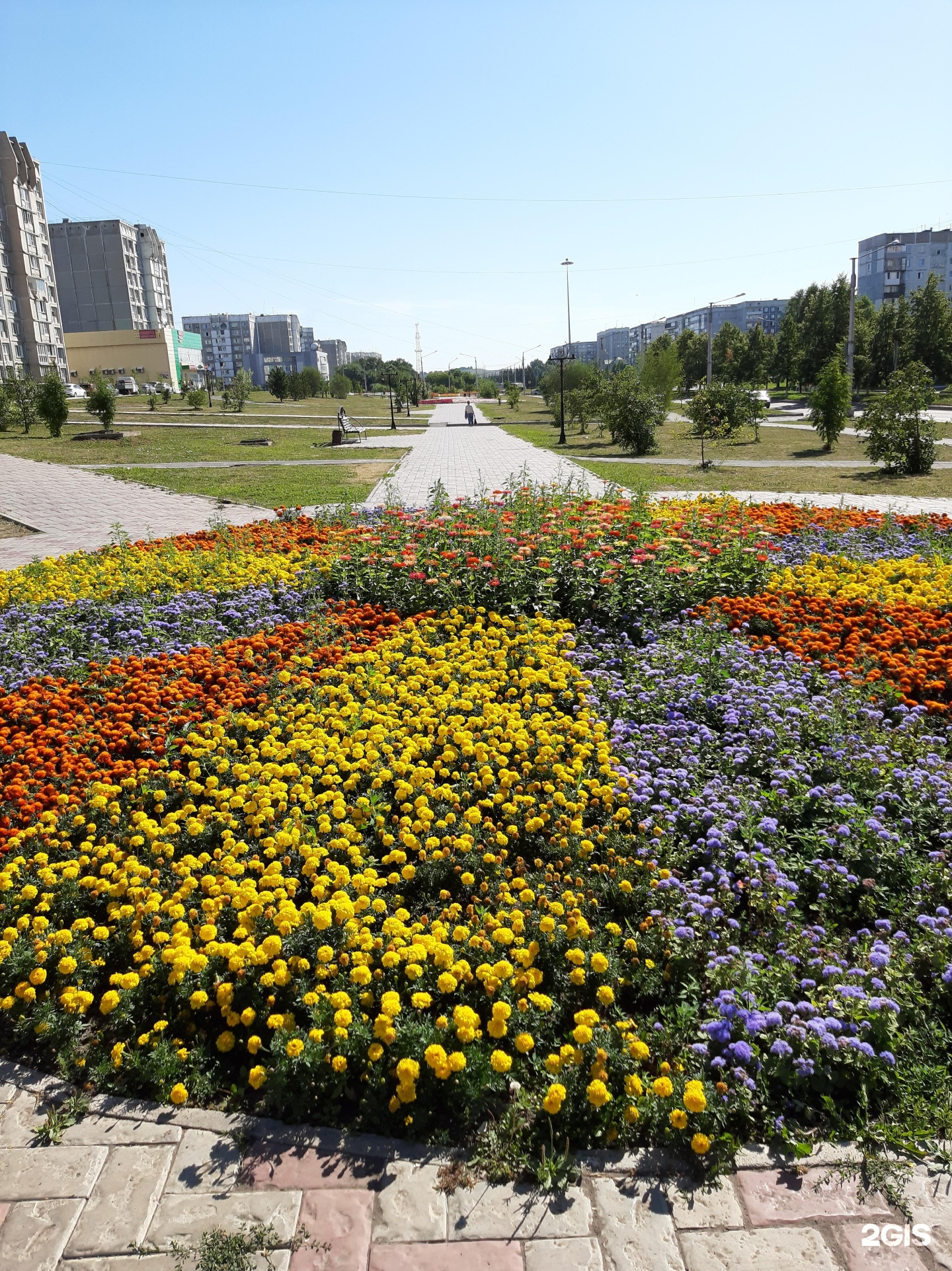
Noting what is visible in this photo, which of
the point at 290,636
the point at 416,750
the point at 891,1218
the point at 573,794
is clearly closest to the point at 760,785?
the point at 573,794

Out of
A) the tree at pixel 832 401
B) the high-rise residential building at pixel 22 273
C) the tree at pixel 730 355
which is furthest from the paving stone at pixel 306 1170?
the high-rise residential building at pixel 22 273

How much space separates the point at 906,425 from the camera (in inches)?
624

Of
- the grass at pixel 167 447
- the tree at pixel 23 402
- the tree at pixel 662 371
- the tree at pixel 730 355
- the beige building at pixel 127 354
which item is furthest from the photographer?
the beige building at pixel 127 354

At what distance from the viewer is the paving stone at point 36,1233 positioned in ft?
6.40

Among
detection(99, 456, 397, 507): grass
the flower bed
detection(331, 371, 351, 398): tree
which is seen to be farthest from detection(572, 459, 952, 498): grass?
detection(331, 371, 351, 398): tree

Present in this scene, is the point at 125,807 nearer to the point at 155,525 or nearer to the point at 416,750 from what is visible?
the point at 416,750

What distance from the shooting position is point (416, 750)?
3.85m

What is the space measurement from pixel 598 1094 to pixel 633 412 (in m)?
21.7

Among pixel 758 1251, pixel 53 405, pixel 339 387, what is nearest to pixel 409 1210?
pixel 758 1251

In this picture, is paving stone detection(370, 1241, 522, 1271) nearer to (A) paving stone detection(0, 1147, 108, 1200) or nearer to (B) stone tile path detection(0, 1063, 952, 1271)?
(B) stone tile path detection(0, 1063, 952, 1271)

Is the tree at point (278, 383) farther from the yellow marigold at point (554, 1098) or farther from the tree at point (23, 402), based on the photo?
the yellow marigold at point (554, 1098)

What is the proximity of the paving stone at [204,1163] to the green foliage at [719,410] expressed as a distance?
20.7m

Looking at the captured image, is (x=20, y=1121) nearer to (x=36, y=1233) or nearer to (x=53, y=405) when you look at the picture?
(x=36, y=1233)

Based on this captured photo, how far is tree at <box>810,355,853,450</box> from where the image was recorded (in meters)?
21.7
